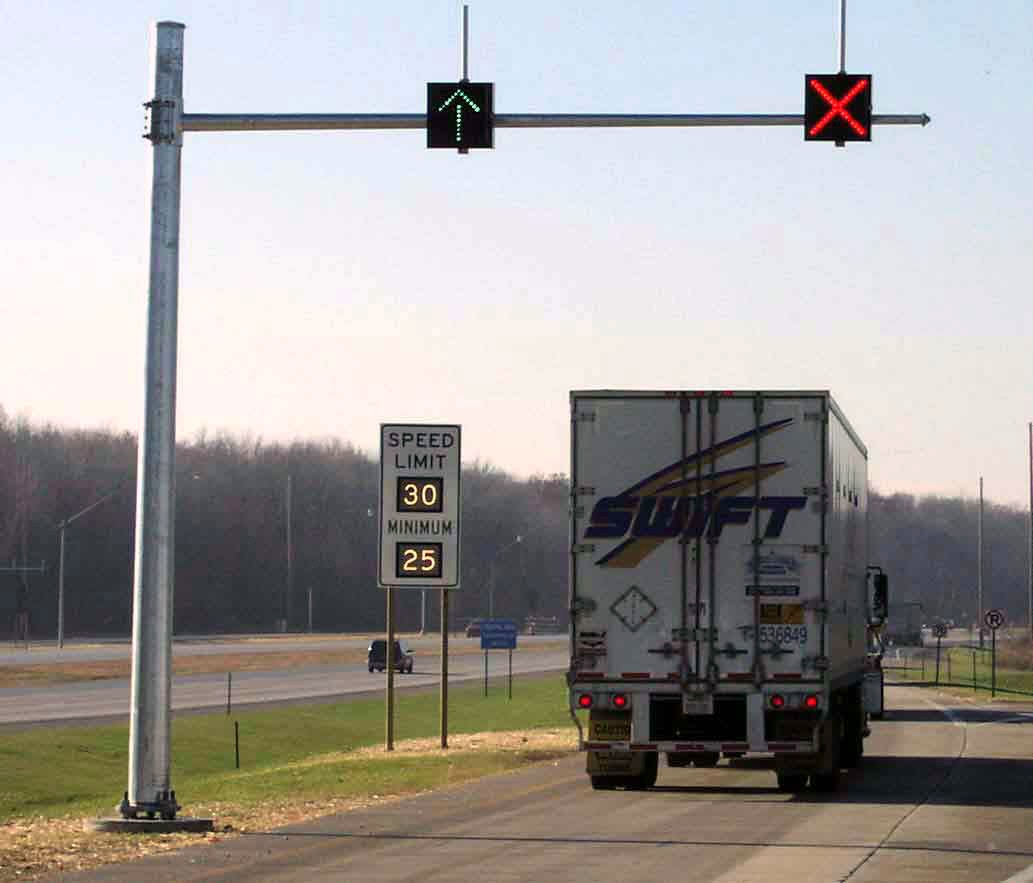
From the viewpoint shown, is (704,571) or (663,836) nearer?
(663,836)

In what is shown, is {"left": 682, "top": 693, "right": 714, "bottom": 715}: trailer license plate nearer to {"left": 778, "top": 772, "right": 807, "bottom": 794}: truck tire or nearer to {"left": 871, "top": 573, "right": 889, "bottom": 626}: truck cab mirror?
{"left": 778, "top": 772, "right": 807, "bottom": 794}: truck tire

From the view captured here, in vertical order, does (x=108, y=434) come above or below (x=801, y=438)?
above

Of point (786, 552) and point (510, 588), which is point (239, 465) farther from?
point (786, 552)

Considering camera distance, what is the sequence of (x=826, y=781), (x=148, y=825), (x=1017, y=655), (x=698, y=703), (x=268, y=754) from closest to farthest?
(x=148, y=825), (x=698, y=703), (x=826, y=781), (x=268, y=754), (x=1017, y=655)

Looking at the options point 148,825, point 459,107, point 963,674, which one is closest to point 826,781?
point 148,825

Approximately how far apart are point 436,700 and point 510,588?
390 feet

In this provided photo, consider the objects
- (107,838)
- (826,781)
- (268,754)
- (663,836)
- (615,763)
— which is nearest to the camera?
(107,838)

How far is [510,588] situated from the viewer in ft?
583

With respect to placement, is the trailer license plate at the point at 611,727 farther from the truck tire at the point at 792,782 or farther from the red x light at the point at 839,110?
the red x light at the point at 839,110

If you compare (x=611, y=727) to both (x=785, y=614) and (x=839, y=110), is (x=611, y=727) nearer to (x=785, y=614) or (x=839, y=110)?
(x=785, y=614)

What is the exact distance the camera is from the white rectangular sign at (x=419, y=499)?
97.2 ft

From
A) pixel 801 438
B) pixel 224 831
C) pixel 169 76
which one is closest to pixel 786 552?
pixel 801 438

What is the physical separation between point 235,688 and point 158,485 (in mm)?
44558

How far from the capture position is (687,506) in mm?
21156
